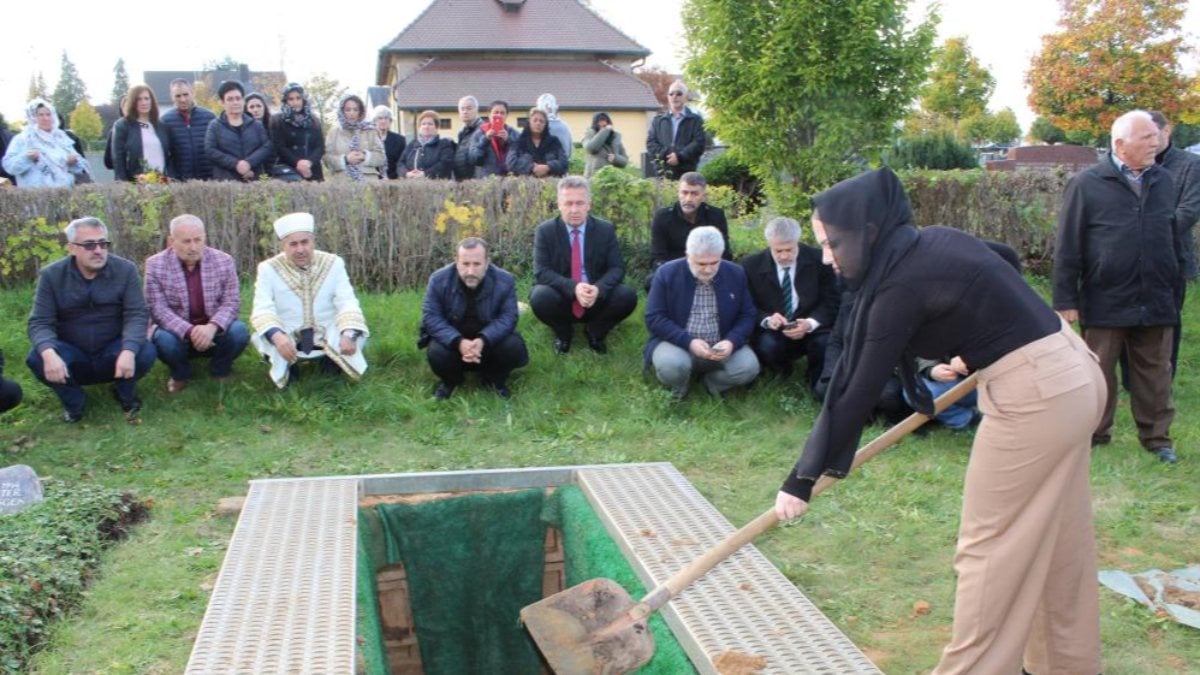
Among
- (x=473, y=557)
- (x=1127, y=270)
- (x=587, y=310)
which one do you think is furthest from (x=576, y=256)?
(x=1127, y=270)

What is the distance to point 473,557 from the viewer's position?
551 cm

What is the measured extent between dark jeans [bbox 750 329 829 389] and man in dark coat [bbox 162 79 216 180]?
19.5 ft

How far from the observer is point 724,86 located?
9.12 m

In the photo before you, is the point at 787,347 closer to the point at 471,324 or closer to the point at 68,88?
the point at 471,324

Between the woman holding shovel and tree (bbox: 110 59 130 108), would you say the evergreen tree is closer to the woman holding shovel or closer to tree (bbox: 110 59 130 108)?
tree (bbox: 110 59 130 108)

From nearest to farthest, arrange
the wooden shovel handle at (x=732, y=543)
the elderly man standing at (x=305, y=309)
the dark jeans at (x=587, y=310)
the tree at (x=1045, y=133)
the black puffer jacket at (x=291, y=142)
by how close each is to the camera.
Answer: the wooden shovel handle at (x=732, y=543)
the elderly man standing at (x=305, y=309)
the dark jeans at (x=587, y=310)
the black puffer jacket at (x=291, y=142)
the tree at (x=1045, y=133)

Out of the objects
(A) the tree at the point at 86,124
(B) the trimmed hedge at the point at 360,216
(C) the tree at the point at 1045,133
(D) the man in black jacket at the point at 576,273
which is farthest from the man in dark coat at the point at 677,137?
(A) the tree at the point at 86,124

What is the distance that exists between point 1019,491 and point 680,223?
5.36 metres

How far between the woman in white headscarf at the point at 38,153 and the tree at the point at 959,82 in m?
27.7

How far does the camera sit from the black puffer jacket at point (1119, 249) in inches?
239

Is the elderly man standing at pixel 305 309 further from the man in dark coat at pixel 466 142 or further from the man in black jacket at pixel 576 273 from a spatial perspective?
the man in dark coat at pixel 466 142

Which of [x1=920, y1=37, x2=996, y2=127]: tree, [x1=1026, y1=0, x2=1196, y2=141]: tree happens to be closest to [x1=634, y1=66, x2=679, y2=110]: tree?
[x1=920, y1=37, x2=996, y2=127]: tree

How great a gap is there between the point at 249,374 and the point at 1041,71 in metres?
26.2

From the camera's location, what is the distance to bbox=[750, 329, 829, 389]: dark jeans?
24.6 ft
